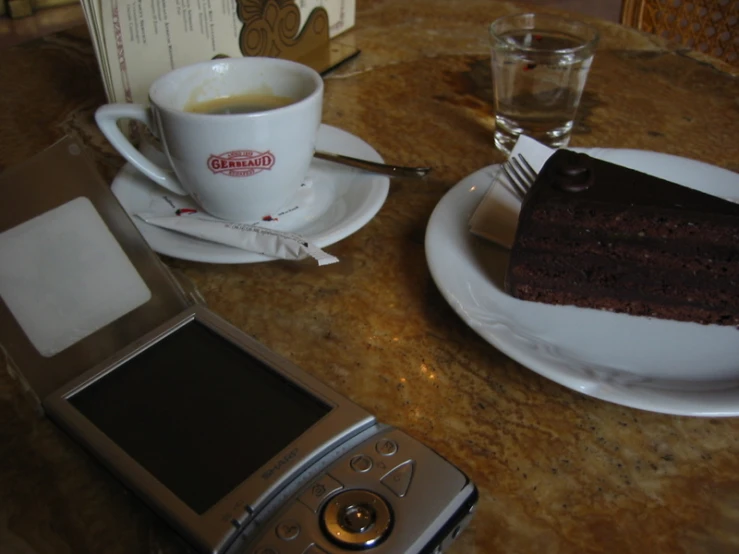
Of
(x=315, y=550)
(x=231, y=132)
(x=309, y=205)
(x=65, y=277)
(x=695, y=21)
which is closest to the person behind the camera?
(x=315, y=550)

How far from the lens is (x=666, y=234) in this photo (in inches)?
23.6

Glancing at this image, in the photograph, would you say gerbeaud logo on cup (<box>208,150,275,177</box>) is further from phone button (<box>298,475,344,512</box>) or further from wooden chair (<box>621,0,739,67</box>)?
wooden chair (<box>621,0,739,67</box>)

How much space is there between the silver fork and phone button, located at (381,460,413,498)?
0.39 metres

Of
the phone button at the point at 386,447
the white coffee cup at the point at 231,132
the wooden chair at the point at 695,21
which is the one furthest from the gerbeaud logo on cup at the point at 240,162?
the wooden chair at the point at 695,21

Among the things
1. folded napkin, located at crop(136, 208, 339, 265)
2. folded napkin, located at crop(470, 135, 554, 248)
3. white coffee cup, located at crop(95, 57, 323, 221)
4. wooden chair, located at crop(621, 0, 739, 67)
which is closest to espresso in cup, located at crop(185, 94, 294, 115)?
white coffee cup, located at crop(95, 57, 323, 221)

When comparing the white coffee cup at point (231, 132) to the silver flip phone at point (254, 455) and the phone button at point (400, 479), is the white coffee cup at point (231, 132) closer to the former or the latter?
the silver flip phone at point (254, 455)

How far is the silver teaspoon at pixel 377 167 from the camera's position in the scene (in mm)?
690

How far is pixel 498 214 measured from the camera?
0.65 meters

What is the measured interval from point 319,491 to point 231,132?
34cm

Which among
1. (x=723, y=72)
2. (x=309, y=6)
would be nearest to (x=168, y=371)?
(x=309, y=6)

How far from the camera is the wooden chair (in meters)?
1.29

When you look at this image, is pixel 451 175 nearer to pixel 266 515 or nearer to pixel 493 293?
pixel 493 293

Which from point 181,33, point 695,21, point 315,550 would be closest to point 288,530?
point 315,550

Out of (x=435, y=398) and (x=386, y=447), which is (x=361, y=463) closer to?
(x=386, y=447)
